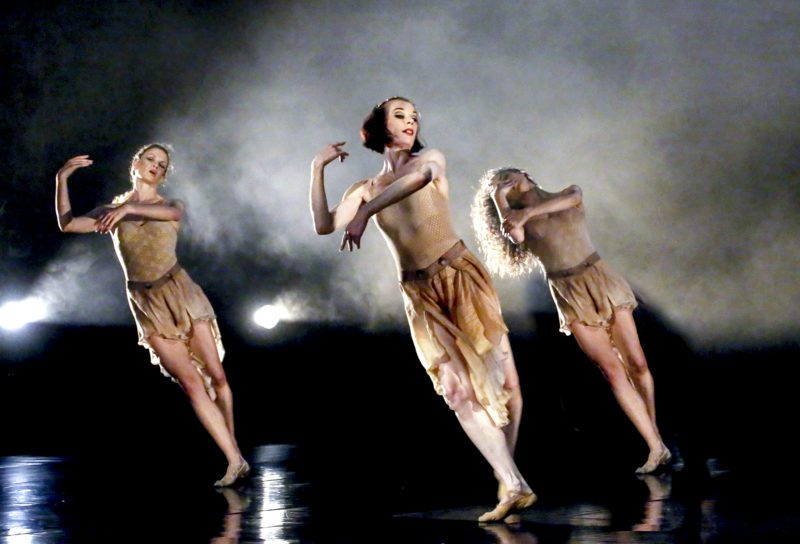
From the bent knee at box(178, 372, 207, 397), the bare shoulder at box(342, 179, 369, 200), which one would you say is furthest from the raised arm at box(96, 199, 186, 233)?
the bare shoulder at box(342, 179, 369, 200)

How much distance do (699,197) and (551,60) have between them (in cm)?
134

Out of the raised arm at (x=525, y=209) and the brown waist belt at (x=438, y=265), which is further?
the raised arm at (x=525, y=209)

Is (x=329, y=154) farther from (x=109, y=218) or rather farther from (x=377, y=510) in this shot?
(x=109, y=218)

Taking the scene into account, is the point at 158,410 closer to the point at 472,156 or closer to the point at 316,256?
the point at 316,256

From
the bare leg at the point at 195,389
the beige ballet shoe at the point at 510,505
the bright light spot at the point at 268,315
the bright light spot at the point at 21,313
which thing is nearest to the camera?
the beige ballet shoe at the point at 510,505

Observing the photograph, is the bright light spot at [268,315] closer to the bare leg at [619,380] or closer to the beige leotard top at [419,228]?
the bare leg at [619,380]

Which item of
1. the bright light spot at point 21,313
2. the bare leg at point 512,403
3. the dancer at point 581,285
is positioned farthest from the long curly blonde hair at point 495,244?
the bright light spot at point 21,313

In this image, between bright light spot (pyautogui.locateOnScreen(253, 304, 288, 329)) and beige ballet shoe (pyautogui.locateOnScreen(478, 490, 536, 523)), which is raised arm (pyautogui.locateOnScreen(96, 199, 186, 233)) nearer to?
beige ballet shoe (pyautogui.locateOnScreen(478, 490, 536, 523))

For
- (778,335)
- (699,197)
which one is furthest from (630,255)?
(778,335)

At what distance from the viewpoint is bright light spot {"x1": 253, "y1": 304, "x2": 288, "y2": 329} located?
7809mm

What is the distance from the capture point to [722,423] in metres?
6.09

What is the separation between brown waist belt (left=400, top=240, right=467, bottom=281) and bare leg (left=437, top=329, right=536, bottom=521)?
7.2 inches

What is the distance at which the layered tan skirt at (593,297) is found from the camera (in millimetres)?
4570

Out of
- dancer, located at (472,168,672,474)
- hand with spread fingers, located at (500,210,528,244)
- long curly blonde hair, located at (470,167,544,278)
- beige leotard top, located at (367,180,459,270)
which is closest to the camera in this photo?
beige leotard top, located at (367,180,459,270)
